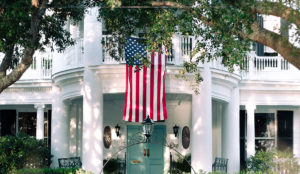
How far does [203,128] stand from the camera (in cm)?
2016

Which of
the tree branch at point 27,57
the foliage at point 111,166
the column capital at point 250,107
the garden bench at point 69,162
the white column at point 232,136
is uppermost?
the tree branch at point 27,57

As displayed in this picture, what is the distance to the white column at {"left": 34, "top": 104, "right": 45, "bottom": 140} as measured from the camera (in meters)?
24.4

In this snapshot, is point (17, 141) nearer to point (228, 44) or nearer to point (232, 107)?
point (232, 107)

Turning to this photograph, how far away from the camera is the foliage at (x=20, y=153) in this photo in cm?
2134

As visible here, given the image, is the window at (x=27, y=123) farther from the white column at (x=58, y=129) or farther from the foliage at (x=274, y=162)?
the foliage at (x=274, y=162)

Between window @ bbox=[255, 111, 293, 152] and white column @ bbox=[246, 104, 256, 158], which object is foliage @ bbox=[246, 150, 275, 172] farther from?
window @ bbox=[255, 111, 293, 152]

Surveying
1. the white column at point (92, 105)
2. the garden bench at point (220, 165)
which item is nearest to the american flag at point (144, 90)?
the white column at point (92, 105)

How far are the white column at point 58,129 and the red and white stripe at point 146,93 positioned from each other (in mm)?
5086

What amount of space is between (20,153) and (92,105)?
355 centimetres

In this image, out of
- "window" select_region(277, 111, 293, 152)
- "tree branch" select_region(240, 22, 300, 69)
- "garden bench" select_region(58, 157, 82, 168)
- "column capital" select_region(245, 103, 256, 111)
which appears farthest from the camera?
"window" select_region(277, 111, 293, 152)

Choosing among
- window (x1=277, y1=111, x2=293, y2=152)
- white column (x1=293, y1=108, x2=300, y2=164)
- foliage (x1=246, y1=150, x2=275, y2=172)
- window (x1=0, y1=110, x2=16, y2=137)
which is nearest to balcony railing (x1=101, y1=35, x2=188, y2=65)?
foliage (x1=246, y1=150, x2=275, y2=172)

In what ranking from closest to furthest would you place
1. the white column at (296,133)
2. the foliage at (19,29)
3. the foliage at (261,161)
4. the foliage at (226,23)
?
the foliage at (226,23) → the foliage at (19,29) → the foliage at (261,161) → the white column at (296,133)

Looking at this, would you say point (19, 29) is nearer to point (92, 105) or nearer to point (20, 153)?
point (92, 105)

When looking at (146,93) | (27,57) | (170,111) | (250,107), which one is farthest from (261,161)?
(27,57)
